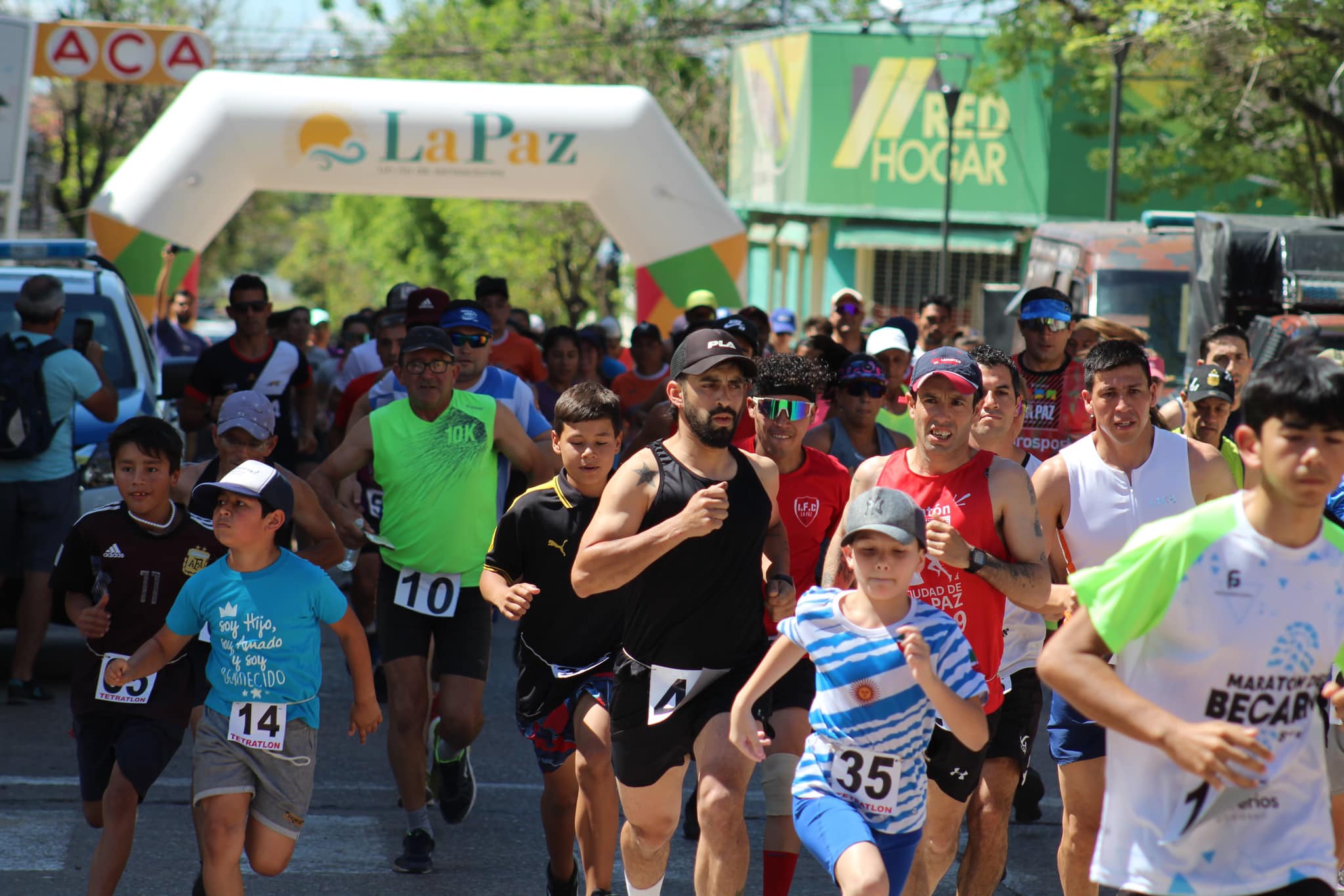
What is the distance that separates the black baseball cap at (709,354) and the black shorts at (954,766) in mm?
1256

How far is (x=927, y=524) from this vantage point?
4.75 metres

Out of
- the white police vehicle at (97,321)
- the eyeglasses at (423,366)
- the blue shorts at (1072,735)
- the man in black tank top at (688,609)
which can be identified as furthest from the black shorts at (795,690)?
the white police vehicle at (97,321)

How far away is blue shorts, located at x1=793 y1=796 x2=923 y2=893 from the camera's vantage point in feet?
14.4

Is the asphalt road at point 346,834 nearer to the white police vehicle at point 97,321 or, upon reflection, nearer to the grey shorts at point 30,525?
the grey shorts at point 30,525

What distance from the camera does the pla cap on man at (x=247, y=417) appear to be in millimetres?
6262

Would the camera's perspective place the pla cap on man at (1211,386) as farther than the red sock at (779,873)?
Yes

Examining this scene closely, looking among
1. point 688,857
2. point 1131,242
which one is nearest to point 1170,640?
point 688,857

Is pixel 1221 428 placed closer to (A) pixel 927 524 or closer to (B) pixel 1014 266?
(A) pixel 927 524

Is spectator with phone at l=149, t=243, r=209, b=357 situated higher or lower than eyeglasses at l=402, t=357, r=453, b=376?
lower

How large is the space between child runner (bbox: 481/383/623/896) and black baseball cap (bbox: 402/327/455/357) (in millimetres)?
980

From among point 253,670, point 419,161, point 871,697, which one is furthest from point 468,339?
point 419,161

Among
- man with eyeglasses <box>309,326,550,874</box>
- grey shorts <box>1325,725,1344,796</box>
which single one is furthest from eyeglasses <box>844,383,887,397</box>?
grey shorts <box>1325,725,1344,796</box>

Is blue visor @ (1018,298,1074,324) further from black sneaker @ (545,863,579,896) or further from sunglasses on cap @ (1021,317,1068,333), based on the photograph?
black sneaker @ (545,863,579,896)

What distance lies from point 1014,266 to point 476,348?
25.7 metres
